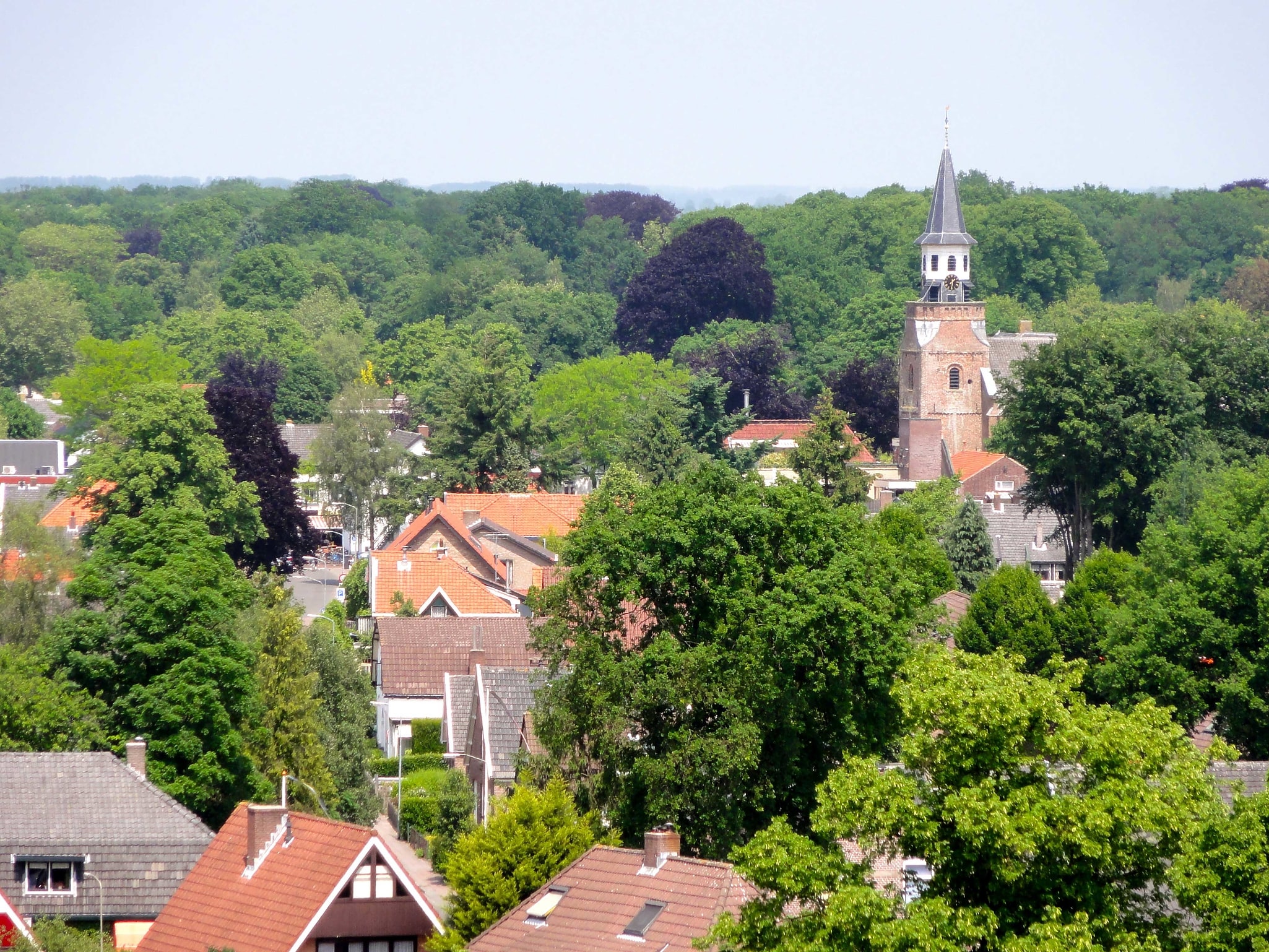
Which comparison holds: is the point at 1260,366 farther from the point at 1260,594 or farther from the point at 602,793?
the point at 602,793

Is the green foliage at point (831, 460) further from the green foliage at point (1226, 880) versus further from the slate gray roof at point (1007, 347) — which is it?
the green foliage at point (1226, 880)

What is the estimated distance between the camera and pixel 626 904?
28750mm

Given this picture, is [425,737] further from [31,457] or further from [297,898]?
[31,457]

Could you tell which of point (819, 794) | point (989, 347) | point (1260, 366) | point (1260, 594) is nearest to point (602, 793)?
point (819, 794)

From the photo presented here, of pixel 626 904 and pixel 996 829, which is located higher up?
pixel 996 829

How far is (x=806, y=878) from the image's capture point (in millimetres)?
26109

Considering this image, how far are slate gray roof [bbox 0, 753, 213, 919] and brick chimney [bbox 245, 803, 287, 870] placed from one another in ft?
12.6

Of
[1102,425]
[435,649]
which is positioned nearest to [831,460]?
[1102,425]

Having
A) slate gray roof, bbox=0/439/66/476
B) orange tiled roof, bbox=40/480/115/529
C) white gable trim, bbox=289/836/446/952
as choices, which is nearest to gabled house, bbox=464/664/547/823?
white gable trim, bbox=289/836/446/952

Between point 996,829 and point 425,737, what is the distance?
29.0 metres

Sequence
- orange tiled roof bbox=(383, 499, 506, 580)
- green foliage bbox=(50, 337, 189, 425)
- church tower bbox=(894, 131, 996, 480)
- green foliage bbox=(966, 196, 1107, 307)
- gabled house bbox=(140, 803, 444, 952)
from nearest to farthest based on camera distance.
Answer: gabled house bbox=(140, 803, 444, 952) < orange tiled roof bbox=(383, 499, 506, 580) < green foliage bbox=(50, 337, 189, 425) < church tower bbox=(894, 131, 996, 480) < green foliage bbox=(966, 196, 1107, 307)

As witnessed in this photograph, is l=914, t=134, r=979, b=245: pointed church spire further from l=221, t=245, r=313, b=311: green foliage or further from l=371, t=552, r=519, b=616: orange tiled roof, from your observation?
l=221, t=245, r=313, b=311: green foliage

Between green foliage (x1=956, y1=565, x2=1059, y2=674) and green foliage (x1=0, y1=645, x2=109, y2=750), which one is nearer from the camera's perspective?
green foliage (x1=0, y1=645, x2=109, y2=750)

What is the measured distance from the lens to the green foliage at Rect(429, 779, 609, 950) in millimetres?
31328
